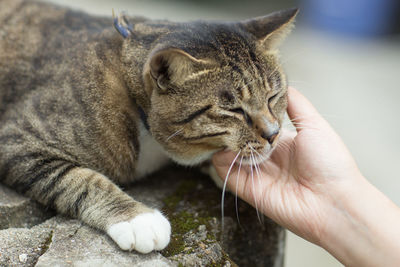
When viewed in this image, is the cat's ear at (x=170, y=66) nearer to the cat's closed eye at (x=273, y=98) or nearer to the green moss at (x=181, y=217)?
the cat's closed eye at (x=273, y=98)

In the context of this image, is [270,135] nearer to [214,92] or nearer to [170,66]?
[214,92]

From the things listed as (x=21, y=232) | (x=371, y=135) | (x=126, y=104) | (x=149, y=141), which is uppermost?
(x=126, y=104)

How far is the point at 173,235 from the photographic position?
1.81 metres

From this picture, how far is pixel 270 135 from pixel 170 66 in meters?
0.50

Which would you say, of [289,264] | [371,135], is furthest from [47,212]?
[371,135]

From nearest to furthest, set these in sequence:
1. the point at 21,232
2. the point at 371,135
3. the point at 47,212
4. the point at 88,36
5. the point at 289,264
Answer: the point at 21,232, the point at 47,212, the point at 88,36, the point at 289,264, the point at 371,135

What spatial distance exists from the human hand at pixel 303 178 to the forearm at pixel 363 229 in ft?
0.11

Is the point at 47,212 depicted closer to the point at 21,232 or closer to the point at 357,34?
the point at 21,232

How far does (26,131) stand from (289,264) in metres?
2.35

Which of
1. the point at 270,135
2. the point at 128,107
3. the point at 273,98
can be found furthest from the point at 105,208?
the point at 273,98

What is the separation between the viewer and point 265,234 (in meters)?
2.28

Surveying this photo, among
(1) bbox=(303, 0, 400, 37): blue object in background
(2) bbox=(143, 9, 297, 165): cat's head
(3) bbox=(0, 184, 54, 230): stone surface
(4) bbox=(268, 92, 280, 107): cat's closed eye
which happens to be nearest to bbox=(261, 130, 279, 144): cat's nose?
(2) bbox=(143, 9, 297, 165): cat's head

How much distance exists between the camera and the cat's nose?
5.74 ft

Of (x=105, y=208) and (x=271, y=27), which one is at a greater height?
(x=271, y=27)
